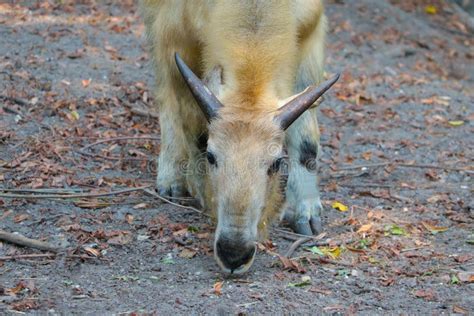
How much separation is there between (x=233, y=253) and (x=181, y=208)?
1747mm

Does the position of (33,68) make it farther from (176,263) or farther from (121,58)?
(176,263)

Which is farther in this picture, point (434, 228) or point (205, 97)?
point (434, 228)

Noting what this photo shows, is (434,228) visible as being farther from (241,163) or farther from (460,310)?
(241,163)

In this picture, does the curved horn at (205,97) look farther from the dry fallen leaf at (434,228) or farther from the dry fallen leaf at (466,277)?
the dry fallen leaf at (434,228)

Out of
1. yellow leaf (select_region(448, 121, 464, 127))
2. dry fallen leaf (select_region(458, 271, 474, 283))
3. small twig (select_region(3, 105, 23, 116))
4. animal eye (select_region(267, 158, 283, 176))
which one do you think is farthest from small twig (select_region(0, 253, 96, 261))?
yellow leaf (select_region(448, 121, 464, 127))

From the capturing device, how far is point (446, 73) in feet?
41.9

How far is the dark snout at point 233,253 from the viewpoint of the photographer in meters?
5.80

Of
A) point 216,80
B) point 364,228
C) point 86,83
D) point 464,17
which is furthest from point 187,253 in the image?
point 464,17

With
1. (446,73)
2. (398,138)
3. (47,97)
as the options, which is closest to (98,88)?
(47,97)

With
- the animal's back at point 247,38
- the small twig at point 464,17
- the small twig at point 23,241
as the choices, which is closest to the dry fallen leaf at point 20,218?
the small twig at point 23,241

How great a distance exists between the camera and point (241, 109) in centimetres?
618

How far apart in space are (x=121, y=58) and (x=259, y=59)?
464 cm

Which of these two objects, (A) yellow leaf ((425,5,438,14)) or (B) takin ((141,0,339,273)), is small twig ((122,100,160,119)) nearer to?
(B) takin ((141,0,339,273))

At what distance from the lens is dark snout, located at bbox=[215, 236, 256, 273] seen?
5.80 meters
